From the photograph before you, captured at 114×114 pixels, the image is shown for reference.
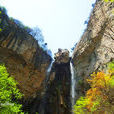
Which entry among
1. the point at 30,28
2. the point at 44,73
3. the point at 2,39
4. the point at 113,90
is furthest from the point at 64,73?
the point at 113,90

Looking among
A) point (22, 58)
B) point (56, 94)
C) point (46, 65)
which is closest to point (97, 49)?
point (56, 94)

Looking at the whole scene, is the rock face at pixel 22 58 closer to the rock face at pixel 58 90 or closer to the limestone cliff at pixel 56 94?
the limestone cliff at pixel 56 94

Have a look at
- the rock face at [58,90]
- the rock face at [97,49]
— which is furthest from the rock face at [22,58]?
the rock face at [97,49]

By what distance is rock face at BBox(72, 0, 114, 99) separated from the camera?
14055 mm

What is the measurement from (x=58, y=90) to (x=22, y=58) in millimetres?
10712

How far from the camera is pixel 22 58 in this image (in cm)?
2156

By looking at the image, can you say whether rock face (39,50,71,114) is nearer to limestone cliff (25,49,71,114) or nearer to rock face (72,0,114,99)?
limestone cliff (25,49,71,114)

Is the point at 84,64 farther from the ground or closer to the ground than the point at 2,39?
closer to the ground

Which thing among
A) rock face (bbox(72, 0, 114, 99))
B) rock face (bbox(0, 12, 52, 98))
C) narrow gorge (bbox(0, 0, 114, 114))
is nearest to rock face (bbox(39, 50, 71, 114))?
narrow gorge (bbox(0, 0, 114, 114))

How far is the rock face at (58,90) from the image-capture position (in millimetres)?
22269

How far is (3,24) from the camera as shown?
67.7 feet

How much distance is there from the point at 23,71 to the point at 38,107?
8.73 m

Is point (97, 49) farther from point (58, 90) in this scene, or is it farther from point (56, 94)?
point (56, 94)

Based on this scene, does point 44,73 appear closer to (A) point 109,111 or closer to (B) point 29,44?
(B) point 29,44
